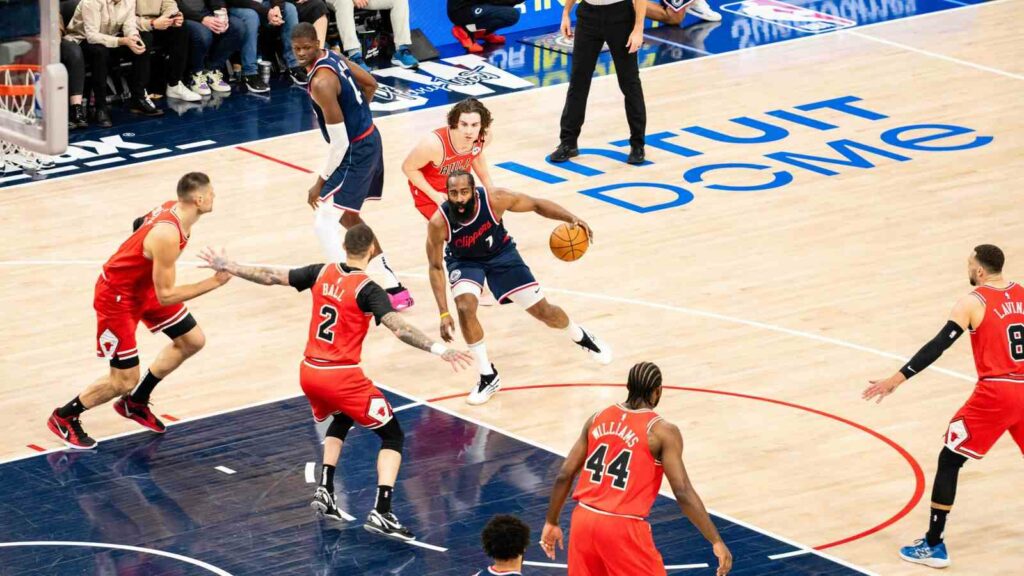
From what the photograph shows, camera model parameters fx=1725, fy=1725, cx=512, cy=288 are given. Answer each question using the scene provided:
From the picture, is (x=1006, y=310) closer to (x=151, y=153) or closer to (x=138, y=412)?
(x=138, y=412)

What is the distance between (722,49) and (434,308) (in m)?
8.24

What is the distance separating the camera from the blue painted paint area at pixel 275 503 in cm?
941

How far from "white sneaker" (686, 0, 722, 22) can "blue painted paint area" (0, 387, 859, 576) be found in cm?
1127

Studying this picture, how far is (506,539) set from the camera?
22.8 feet

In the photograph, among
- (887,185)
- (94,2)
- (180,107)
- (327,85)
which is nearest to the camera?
(327,85)

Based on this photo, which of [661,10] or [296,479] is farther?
[661,10]

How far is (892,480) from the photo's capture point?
1022 centimetres

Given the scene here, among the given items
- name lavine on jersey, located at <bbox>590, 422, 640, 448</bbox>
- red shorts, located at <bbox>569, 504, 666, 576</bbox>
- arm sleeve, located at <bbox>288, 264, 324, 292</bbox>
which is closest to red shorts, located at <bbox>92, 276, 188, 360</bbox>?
arm sleeve, located at <bbox>288, 264, 324, 292</bbox>

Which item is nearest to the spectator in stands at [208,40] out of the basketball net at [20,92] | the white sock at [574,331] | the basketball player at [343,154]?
the basketball player at [343,154]

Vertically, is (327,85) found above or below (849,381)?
above

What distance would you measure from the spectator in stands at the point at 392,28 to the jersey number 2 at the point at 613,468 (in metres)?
12.1

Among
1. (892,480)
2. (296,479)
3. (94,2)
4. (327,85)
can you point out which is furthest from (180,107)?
(892,480)

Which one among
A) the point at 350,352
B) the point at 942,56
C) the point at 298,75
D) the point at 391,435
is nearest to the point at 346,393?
the point at 350,352

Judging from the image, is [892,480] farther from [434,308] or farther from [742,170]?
[742,170]
